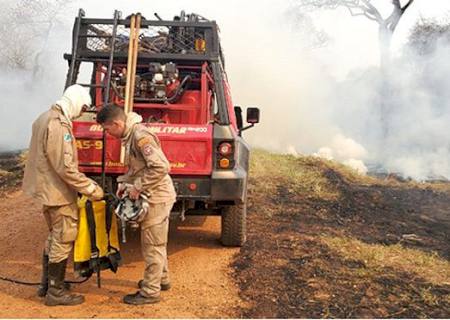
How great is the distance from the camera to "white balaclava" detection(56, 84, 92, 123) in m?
4.16

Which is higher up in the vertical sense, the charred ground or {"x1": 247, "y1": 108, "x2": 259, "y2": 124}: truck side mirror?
{"x1": 247, "y1": 108, "x2": 259, "y2": 124}: truck side mirror

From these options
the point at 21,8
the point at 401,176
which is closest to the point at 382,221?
the point at 401,176

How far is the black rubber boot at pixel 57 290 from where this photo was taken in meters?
4.13

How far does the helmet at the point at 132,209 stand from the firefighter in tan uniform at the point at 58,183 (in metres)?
0.23

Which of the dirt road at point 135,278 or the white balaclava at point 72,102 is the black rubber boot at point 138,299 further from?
the white balaclava at point 72,102

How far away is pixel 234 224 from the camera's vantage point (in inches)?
222

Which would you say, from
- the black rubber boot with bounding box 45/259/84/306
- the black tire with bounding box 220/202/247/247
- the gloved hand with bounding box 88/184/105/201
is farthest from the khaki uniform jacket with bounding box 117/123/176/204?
the black tire with bounding box 220/202/247/247

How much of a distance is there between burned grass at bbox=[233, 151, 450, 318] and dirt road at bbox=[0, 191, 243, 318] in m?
0.27

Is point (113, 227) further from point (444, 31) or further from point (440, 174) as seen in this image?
point (444, 31)

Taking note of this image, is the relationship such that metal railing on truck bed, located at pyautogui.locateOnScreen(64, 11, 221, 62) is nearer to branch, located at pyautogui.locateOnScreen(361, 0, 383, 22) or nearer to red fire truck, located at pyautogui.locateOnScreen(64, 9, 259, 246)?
red fire truck, located at pyautogui.locateOnScreen(64, 9, 259, 246)

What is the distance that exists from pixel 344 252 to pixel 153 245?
7.97 ft

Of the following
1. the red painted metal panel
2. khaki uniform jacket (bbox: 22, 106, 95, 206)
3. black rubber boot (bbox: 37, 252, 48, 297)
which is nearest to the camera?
khaki uniform jacket (bbox: 22, 106, 95, 206)

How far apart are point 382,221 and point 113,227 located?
4.56 m

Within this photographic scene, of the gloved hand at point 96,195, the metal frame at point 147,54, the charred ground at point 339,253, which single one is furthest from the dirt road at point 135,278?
the metal frame at point 147,54
